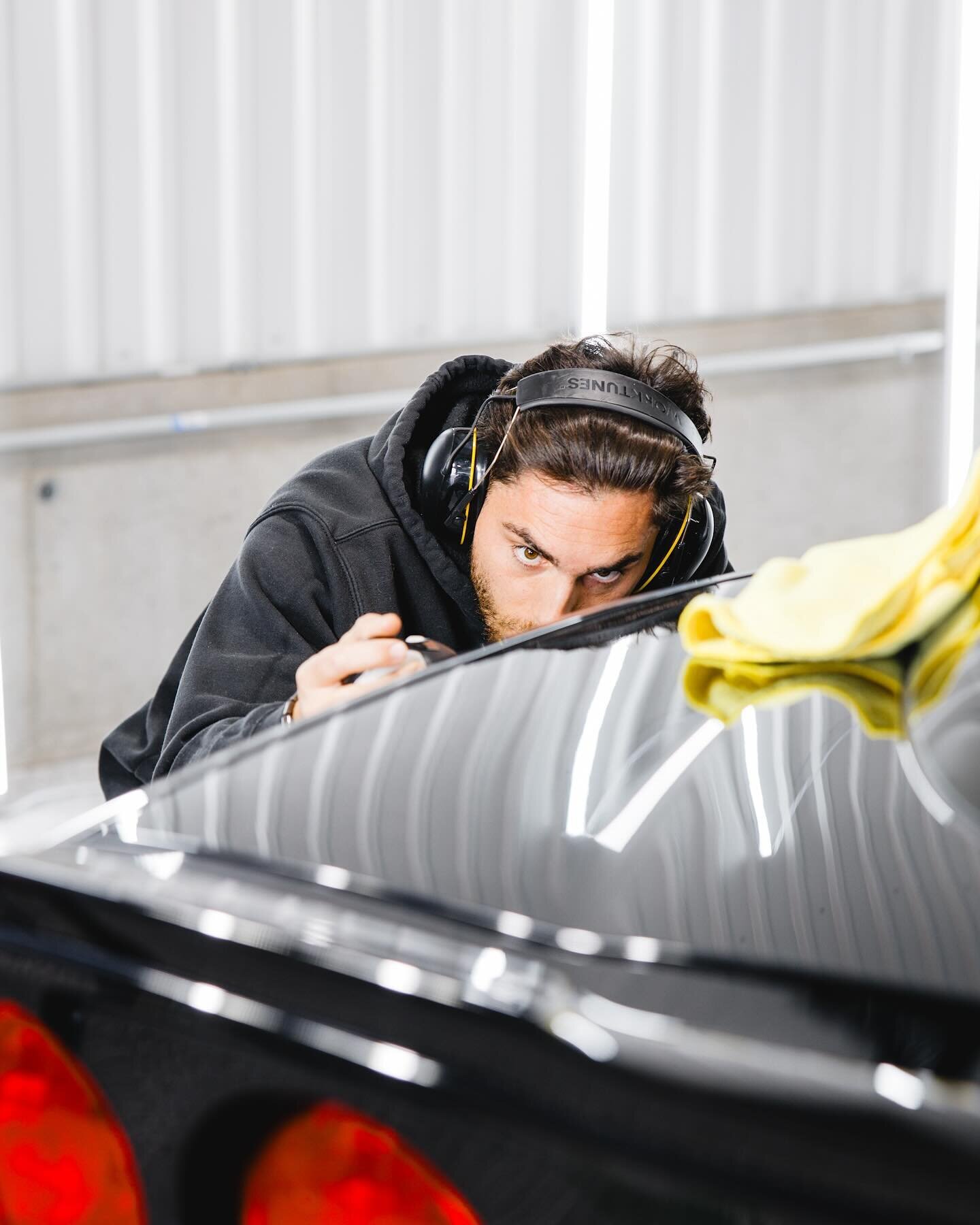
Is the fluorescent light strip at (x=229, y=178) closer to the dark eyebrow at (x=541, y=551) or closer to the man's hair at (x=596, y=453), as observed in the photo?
the man's hair at (x=596, y=453)

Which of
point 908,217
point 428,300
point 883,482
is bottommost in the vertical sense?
point 883,482

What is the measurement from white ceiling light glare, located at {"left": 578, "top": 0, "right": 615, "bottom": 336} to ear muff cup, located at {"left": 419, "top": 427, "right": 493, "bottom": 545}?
271 cm

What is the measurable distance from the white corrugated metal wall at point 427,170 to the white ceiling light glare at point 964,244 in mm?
73

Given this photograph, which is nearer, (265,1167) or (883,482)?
(265,1167)

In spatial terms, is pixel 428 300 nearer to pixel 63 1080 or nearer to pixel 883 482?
pixel 883 482

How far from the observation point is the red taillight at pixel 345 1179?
0.57 m

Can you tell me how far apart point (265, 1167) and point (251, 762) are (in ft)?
0.85

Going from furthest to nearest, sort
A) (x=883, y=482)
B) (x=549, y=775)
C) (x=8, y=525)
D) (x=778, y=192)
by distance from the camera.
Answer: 1. (x=883, y=482)
2. (x=778, y=192)
3. (x=8, y=525)
4. (x=549, y=775)

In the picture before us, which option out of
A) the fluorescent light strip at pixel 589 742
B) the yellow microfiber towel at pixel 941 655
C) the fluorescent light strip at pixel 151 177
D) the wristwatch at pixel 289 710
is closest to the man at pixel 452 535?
the wristwatch at pixel 289 710

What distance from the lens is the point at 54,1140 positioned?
67 cm

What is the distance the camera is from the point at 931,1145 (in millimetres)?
466

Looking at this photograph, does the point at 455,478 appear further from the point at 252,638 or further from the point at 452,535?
the point at 252,638

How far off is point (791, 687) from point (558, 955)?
338mm

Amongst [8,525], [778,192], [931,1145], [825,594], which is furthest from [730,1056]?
[778,192]
